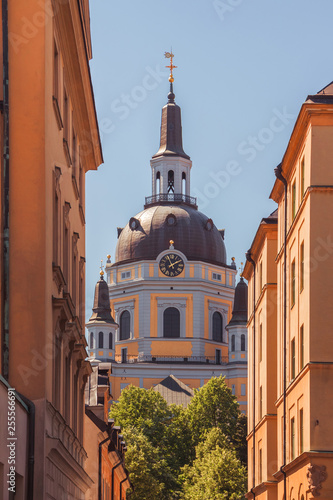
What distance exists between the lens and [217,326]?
419 ft

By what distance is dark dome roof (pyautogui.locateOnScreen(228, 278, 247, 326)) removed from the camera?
122 meters

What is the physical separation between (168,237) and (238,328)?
13.7m

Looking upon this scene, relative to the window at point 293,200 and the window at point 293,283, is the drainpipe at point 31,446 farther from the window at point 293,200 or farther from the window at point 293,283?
the window at point 293,200

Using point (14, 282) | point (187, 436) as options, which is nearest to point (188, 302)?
point (187, 436)

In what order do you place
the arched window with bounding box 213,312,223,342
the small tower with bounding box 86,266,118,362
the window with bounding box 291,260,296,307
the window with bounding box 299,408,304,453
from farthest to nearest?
1. the arched window with bounding box 213,312,223,342
2. the small tower with bounding box 86,266,118,362
3. the window with bounding box 291,260,296,307
4. the window with bounding box 299,408,304,453

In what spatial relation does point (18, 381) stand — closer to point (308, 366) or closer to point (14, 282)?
point (14, 282)

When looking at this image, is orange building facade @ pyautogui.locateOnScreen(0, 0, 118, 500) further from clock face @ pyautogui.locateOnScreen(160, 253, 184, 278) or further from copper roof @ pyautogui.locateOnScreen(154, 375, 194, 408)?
clock face @ pyautogui.locateOnScreen(160, 253, 184, 278)

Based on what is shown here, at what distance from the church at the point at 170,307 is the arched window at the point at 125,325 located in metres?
0.11

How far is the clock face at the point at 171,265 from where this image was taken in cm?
12600

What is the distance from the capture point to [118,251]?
129625 millimetres

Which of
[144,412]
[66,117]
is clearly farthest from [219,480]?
[66,117]

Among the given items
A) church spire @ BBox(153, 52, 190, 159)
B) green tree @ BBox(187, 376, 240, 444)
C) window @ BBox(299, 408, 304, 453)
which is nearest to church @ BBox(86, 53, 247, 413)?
church spire @ BBox(153, 52, 190, 159)

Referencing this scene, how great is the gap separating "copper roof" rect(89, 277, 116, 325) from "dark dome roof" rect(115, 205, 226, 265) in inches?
157

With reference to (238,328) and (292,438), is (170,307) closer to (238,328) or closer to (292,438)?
(238,328)
